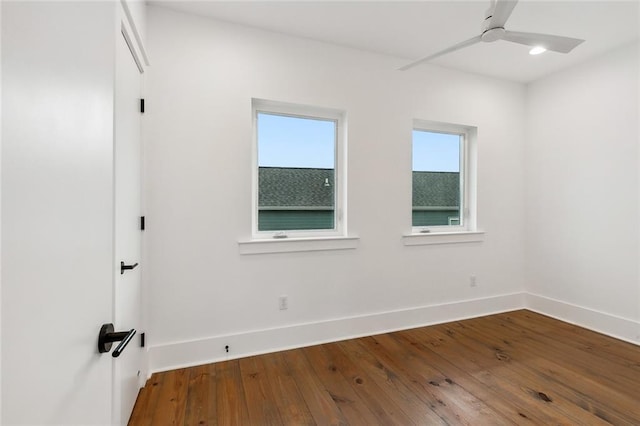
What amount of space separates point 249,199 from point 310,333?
4.38 ft

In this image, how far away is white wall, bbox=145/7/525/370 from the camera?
88.7 inches

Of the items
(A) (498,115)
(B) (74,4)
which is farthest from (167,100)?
(A) (498,115)

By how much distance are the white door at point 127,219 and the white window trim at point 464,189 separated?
8.46 ft

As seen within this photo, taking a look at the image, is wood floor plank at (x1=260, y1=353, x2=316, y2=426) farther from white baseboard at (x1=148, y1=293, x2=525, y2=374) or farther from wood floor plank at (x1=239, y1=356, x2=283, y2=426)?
white baseboard at (x1=148, y1=293, x2=525, y2=374)

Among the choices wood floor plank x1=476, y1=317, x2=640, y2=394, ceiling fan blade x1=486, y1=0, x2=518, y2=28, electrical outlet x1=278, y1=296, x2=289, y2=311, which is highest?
ceiling fan blade x1=486, y1=0, x2=518, y2=28

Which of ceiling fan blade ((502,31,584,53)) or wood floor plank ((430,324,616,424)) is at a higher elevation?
ceiling fan blade ((502,31,584,53))

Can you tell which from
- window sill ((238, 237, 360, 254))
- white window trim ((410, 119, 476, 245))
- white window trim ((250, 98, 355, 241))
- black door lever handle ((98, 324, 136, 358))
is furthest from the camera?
white window trim ((410, 119, 476, 245))

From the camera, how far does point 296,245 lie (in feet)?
8.63

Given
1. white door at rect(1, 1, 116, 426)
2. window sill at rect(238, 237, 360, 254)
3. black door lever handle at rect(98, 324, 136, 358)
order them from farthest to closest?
1. window sill at rect(238, 237, 360, 254)
2. black door lever handle at rect(98, 324, 136, 358)
3. white door at rect(1, 1, 116, 426)

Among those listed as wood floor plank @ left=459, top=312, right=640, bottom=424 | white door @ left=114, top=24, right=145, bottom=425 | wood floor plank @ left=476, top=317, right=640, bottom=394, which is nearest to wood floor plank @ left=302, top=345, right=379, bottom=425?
white door @ left=114, top=24, right=145, bottom=425

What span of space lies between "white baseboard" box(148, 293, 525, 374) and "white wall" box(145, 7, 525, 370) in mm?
11

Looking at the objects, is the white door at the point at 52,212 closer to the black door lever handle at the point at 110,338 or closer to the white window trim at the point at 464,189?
the black door lever handle at the point at 110,338

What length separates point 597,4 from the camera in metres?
2.20

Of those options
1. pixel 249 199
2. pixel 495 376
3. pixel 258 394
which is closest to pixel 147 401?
pixel 258 394
